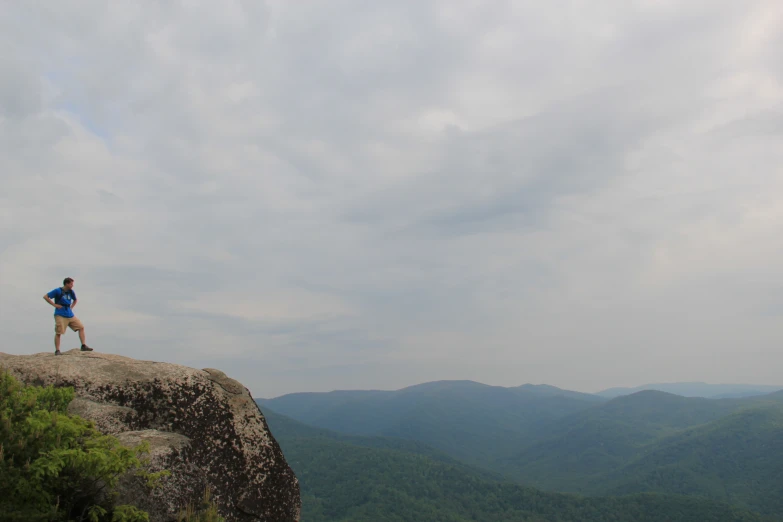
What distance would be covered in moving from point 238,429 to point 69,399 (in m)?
3.98

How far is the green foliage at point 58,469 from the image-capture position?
7.06m

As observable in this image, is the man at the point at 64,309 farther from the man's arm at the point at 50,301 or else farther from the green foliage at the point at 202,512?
the green foliage at the point at 202,512

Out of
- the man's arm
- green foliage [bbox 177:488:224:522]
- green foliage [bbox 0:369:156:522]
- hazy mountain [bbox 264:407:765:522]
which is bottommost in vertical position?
hazy mountain [bbox 264:407:765:522]

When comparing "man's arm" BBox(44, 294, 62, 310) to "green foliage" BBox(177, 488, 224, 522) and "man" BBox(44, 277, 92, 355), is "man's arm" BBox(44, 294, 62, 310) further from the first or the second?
"green foliage" BBox(177, 488, 224, 522)

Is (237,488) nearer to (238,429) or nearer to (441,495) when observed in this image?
(238,429)

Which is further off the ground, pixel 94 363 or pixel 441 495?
pixel 94 363

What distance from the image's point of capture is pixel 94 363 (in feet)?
41.2

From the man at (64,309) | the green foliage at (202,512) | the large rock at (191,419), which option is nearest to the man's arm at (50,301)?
the man at (64,309)

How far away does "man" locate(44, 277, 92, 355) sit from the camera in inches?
581

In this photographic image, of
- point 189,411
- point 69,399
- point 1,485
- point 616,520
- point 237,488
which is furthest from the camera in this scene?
point 616,520

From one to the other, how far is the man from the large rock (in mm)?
1701

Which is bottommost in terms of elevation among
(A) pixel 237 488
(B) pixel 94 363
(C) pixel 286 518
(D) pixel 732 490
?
(D) pixel 732 490

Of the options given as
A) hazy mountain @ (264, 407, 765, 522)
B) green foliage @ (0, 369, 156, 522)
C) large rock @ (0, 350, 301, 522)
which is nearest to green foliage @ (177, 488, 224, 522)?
large rock @ (0, 350, 301, 522)

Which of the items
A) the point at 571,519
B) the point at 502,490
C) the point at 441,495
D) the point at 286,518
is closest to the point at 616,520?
the point at 571,519
